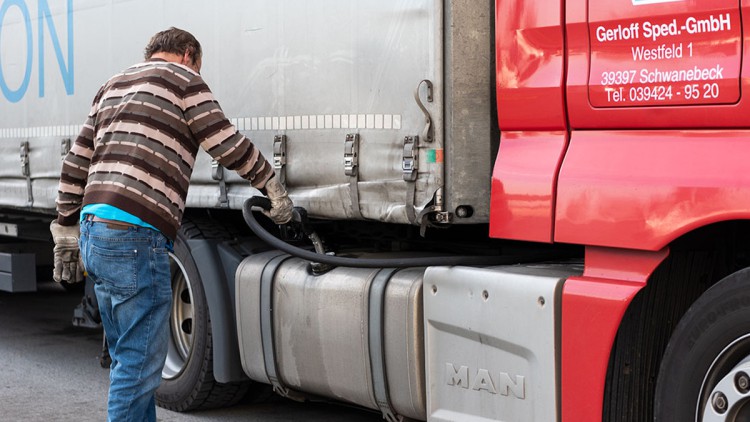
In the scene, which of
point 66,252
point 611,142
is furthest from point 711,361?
point 66,252

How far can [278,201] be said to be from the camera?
17.7 ft

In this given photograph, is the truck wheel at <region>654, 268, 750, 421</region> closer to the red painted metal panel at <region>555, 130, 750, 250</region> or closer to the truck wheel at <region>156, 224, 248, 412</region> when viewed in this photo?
the red painted metal panel at <region>555, 130, 750, 250</region>

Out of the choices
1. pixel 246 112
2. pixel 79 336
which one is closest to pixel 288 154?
pixel 246 112

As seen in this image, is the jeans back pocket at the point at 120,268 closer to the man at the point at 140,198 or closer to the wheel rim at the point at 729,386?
the man at the point at 140,198

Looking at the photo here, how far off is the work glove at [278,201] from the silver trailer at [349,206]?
8.6 inches

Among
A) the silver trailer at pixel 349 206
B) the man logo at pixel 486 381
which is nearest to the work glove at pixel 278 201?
the silver trailer at pixel 349 206

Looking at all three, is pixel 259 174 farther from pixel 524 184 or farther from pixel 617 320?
pixel 617 320

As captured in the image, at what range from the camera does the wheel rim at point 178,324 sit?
22.2 feet

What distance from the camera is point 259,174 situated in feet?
17.4

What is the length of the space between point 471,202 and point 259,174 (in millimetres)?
962

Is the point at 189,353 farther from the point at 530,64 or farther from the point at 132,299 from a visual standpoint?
the point at 530,64

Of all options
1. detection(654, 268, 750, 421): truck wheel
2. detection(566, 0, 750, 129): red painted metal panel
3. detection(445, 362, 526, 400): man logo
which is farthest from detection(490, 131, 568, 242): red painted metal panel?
detection(654, 268, 750, 421): truck wheel

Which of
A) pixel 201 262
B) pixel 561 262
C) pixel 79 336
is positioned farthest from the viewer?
pixel 79 336

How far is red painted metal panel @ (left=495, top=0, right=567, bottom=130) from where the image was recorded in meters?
4.41
